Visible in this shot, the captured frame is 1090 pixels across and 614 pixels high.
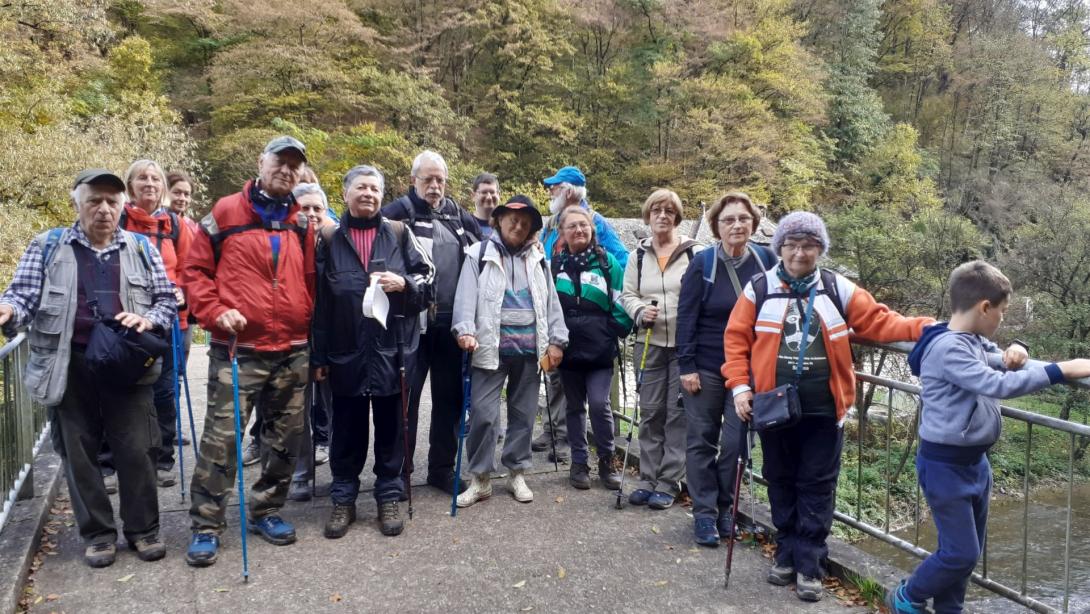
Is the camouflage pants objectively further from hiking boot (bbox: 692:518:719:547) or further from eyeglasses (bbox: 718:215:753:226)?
eyeglasses (bbox: 718:215:753:226)

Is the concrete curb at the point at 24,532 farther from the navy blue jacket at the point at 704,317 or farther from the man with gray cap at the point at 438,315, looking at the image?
the navy blue jacket at the point at 704,317

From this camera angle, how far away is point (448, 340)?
15.0ft

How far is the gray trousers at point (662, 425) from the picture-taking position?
14.3 ft

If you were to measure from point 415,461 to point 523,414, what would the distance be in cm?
130

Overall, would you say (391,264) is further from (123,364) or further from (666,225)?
A: (666,225)

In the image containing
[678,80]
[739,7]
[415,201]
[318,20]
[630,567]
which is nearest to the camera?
[630,567]

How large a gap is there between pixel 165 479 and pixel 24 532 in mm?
1142

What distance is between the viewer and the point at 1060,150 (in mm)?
38188

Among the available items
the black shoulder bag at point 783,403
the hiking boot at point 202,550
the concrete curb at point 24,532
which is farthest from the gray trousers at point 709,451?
the concrete curb at point 24,532

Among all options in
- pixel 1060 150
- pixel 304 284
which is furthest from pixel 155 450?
pixel 1060 150

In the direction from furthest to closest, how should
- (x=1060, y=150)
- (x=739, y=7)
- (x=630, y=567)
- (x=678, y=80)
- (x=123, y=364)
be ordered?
(x=1060, y=150) → (x=739, y=7) → (x=678, y=80) → (x=630, y=567) → (x=123, y=364)

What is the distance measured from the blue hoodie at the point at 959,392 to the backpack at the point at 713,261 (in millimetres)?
1168

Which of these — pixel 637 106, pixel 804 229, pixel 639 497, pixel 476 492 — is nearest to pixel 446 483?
pixel 476 492

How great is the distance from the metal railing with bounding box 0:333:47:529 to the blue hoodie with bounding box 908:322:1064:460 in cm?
438
